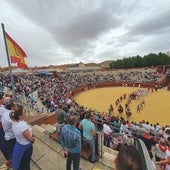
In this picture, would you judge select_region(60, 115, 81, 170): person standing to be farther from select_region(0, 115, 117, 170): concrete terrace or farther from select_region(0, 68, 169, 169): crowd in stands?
select_region(0, 68, 169, 169): crowd in stands

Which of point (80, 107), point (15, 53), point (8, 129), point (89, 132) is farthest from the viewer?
point (80, 107)

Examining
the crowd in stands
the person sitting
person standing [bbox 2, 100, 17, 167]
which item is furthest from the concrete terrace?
the person sitting

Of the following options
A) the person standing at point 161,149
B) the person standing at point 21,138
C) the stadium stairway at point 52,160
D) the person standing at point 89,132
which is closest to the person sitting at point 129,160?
the person standing at point 21,138

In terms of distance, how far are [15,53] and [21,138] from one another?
569 centimetres

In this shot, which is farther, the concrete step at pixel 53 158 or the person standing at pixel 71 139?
the concrete step at pixel 53 158

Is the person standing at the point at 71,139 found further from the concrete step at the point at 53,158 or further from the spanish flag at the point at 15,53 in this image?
the spanish flag at the point at 15,53

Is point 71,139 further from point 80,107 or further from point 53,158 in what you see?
point 80,107

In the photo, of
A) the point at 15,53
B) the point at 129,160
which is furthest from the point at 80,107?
the point at 129,160

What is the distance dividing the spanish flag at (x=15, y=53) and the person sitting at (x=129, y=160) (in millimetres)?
7228

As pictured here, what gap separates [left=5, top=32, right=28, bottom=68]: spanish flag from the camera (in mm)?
7375

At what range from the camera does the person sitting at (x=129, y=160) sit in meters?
1.42

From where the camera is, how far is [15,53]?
762 cm

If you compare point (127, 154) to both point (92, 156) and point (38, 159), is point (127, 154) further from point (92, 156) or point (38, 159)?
point (38, 159)

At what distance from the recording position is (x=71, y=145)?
3273mm
